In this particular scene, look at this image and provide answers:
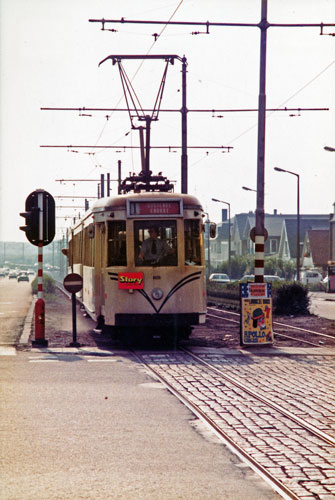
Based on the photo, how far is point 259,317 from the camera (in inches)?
739

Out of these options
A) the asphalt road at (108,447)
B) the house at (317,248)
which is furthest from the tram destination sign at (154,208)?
the house at (317,248)

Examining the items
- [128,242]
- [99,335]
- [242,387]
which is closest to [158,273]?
[128,242]

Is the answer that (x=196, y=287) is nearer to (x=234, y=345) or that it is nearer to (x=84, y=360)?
(x=234, y=345)

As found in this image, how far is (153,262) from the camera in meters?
18.4

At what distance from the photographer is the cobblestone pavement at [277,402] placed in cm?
755

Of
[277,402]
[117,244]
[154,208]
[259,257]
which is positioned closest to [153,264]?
[117,244]

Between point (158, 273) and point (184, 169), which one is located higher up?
point (184, 169)

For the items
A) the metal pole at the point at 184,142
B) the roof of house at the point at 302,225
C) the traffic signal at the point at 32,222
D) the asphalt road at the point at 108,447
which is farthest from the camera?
the roof of house at the point at 302,225

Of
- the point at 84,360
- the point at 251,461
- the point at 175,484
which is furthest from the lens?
the point at 84,360

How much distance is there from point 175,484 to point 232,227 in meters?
133

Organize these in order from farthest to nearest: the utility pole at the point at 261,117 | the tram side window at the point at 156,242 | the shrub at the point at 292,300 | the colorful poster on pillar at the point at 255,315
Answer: the shrub at the point at 292,300 < the utility pole at the point at 261,117 < the colorful poster on pillar at the point at 255,315 < the tram side window at the point at 156,242

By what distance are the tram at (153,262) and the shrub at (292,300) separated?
1432cm

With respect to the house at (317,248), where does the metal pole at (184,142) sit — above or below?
above

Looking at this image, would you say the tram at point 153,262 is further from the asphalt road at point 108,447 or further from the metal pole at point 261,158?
the asphalt road at point 108,447
